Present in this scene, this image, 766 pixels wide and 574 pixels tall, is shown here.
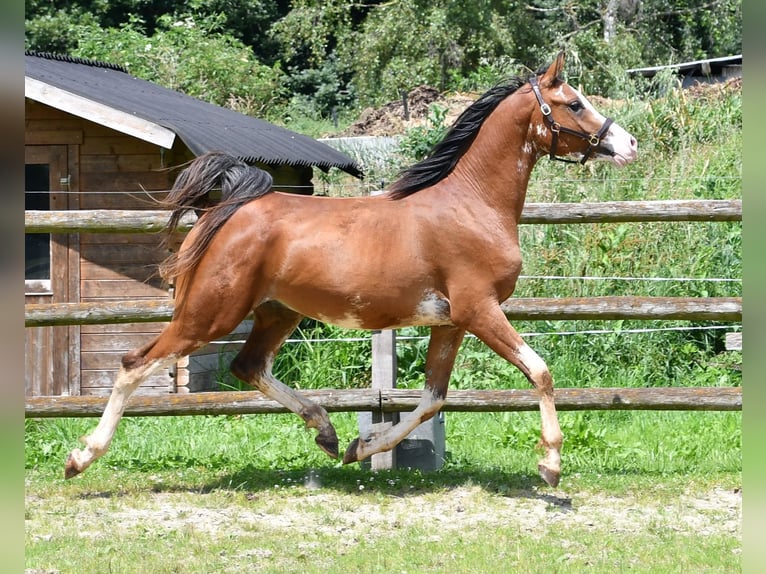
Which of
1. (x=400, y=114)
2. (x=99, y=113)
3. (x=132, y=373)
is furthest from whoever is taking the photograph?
(x=400, y=114)

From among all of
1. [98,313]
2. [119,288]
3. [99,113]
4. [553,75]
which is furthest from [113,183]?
[553,75]

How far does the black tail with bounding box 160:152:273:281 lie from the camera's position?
16.2 feet

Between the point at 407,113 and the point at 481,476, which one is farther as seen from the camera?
the point at 407,113

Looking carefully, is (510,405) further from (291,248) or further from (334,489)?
(291,248)

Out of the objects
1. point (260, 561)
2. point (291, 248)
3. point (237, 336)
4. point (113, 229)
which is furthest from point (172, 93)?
point (260, 561)

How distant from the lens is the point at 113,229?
5.62 meters

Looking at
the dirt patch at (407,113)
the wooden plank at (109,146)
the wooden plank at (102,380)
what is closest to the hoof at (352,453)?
the wooden plank at (102,380)

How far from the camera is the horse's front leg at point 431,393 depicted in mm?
5211

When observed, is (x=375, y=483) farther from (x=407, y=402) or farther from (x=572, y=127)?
(x=572, y=127)

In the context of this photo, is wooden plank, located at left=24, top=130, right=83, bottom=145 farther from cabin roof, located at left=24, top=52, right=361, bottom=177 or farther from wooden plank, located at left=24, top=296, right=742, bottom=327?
wooden plank, located at left=24, top=296, right=742, bottom=327

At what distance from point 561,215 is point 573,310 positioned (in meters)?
0.59

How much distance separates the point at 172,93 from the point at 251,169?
8.26m

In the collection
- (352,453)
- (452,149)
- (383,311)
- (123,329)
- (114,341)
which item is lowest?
(352,453)

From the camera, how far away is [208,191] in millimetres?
5105
